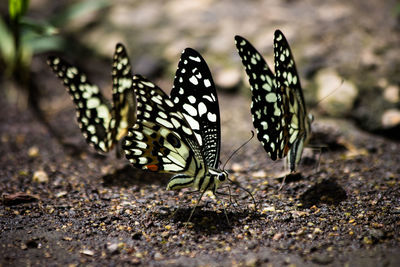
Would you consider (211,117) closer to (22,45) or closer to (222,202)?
(222,202)

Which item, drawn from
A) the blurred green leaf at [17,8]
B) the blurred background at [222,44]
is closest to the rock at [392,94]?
the blurred background at [222,44]

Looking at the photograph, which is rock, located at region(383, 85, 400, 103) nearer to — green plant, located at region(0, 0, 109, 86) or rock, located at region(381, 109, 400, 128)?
rock, located at region(381, 109, 400, 128)

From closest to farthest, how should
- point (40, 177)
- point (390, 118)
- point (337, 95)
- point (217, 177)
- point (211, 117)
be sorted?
point (217, 177) → point (211, 117) → point (40, 177) → point (390, 118) → point (337, 95)

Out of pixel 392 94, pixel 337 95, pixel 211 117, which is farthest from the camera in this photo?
pixel 337 95

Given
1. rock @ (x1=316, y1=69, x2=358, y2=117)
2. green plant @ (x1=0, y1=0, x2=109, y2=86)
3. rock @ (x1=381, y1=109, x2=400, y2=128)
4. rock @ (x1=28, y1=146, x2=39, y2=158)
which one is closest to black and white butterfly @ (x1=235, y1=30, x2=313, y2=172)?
rock @ (x1=316, y1=69, x2=358, y2=117)

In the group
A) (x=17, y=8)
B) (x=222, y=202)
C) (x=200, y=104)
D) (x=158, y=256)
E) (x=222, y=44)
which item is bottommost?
(x=158, y=256)

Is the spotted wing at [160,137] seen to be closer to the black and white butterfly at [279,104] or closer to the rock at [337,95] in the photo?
the black and white butterfly at [279,104]

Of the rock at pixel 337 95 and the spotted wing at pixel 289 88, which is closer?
the spotted wing at pixel 289 88

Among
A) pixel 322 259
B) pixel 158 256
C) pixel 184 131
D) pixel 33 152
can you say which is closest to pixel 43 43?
pixel 33 152
